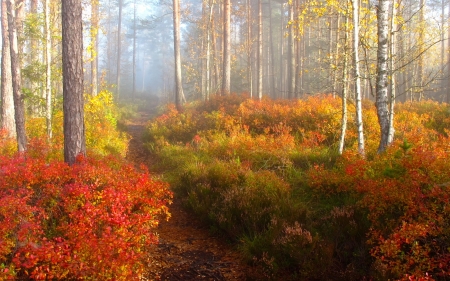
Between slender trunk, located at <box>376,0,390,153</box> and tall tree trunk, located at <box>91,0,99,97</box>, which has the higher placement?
tall tree trunk, located at <box>91,0,99,97</box>

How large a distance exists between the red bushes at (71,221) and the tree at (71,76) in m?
0.84

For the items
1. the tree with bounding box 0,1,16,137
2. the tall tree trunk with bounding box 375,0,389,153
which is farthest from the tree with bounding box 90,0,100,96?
the tall tree trunk with bounding box 375,0,389,153

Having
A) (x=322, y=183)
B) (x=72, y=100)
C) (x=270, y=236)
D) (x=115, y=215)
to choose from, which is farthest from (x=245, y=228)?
(x=72, y=100)

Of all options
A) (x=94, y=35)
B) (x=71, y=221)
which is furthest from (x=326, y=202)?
(x=94, y=35)

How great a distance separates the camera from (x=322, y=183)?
7.23 m

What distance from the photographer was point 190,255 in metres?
5.95

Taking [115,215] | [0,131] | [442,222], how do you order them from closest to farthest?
[442,222] < [115,215] < [0,131]

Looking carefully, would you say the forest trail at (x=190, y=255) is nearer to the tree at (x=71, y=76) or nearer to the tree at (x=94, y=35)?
the tree at (x=71, y=76)

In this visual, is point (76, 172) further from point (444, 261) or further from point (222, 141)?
point (222, 141)

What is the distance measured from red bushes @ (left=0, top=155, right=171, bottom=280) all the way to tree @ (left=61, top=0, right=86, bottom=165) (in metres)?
0.84

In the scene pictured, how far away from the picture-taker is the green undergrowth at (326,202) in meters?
4.22

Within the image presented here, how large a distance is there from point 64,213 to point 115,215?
1.02 meters

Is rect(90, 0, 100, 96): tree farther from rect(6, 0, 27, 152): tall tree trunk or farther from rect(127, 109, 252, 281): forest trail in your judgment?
rect(127, 109, 252, 281): forest trail

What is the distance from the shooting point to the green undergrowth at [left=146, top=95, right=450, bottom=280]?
13.8 ft
